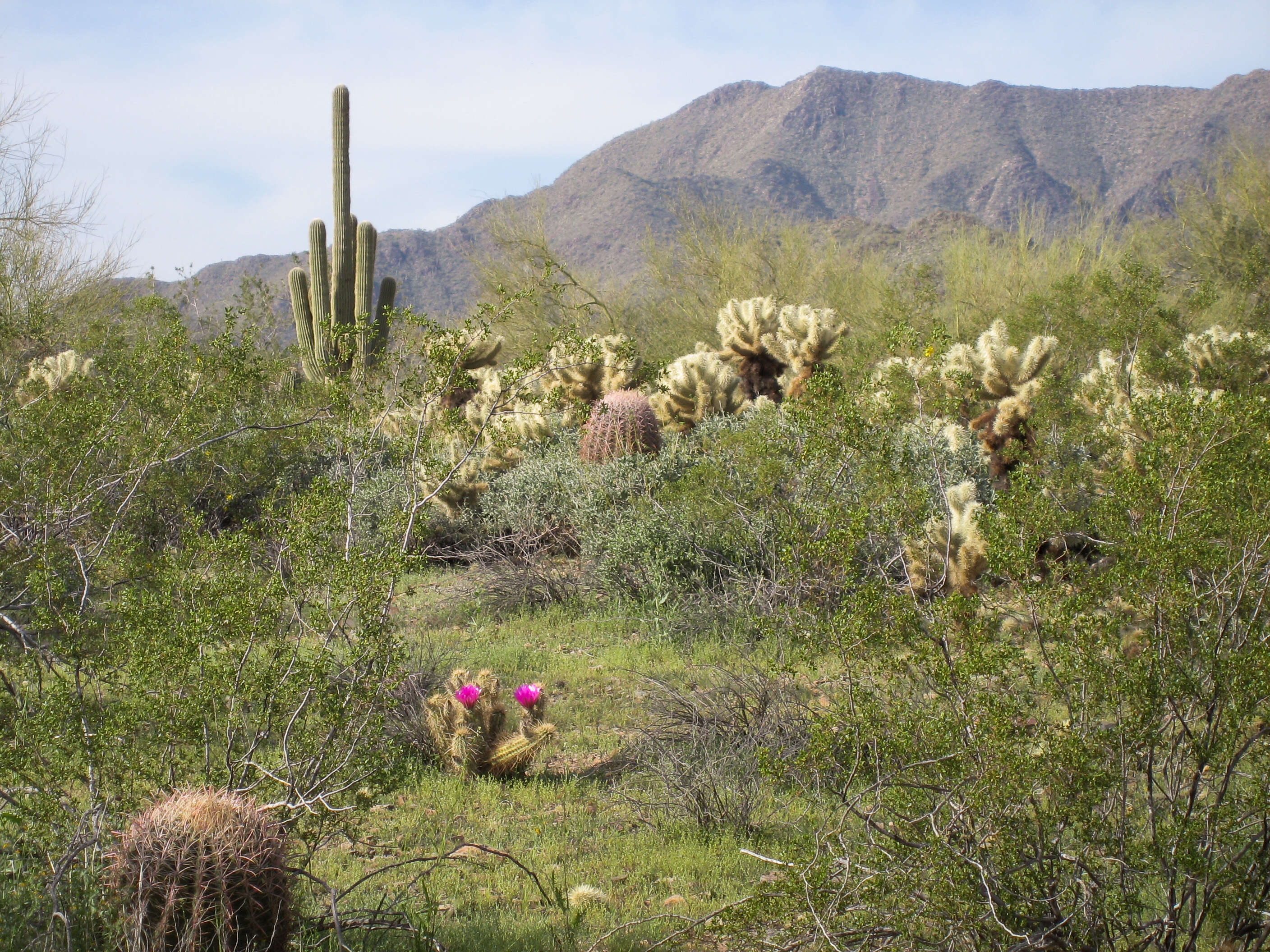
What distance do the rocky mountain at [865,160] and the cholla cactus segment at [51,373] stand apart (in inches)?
1573

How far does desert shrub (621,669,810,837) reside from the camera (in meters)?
4.00

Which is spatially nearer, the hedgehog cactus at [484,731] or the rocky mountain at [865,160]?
the hedgehog cactus at [484,731]

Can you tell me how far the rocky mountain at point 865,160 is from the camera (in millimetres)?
63500

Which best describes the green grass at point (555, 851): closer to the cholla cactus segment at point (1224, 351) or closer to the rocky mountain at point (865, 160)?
the cholla cactus segment at point (1224, 351)

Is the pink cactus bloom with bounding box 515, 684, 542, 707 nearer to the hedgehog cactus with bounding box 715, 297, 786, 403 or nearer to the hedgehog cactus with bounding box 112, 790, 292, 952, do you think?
the hedgehog cactus with bounding box 112, 790, 292, 952

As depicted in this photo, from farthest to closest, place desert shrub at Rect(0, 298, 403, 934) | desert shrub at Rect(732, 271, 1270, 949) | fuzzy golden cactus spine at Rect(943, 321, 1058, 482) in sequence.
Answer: fuzzy golden cactus spine at Rect(943, 321, 1058, 482) < desert shrub at Rect(0, 298, 403, 934) < desert shrub at Rect(732, 271, 1270, 949)

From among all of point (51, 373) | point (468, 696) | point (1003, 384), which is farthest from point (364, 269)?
point (468, 696)

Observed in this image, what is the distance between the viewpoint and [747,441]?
20.9 feet

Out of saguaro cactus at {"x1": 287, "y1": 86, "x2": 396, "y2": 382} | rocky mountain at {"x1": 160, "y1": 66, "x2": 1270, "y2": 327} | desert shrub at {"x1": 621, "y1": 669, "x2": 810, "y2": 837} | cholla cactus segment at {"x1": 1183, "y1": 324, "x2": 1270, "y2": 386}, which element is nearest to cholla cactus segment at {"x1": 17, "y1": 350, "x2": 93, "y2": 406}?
saguaro cactus at {"x1": 287, "y1": 86, "x2": 396, "y2": 382}

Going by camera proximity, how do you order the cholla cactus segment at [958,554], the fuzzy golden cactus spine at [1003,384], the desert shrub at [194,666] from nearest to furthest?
the desert shrub at [194,666] < the cholla cactus segment at [958,554] < the fuzzy golden cactus spine at [1003,384]

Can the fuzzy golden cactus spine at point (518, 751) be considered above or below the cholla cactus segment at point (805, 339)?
below

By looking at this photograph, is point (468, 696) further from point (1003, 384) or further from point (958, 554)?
point (1003, 384)

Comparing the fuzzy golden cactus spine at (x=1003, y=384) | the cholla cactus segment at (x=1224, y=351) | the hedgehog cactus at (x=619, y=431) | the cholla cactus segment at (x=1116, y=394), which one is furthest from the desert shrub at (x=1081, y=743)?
the cholla cactus segment at (x=1224, y=351)

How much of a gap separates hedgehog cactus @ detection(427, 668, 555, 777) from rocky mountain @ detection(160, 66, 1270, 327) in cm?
4790
